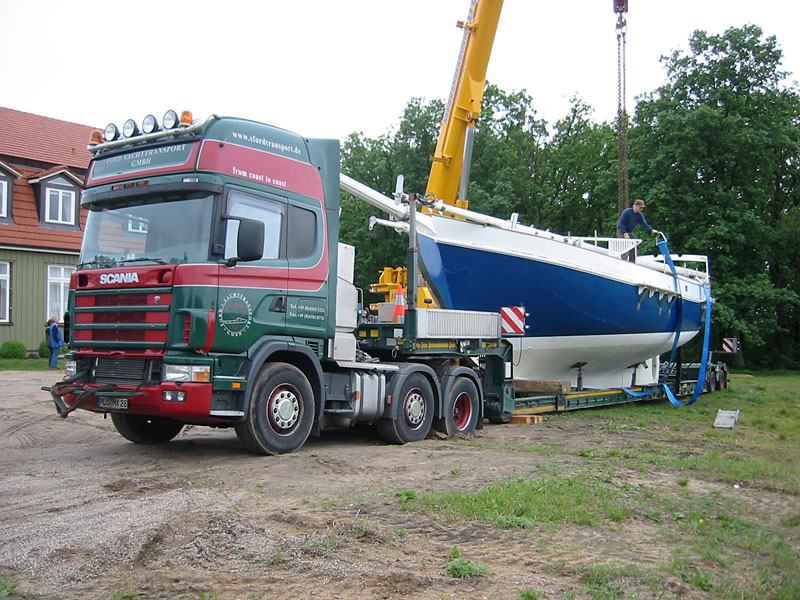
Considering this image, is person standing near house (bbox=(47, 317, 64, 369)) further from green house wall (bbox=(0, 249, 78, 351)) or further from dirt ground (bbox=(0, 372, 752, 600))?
dirt ground (bbox=(0, 372, 752, 600))

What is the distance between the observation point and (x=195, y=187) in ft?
24.6

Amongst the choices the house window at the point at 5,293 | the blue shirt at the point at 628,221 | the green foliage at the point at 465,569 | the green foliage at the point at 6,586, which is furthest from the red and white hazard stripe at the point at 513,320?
the house window at the point at 5,293

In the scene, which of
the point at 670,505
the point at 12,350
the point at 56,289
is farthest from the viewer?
the point at 56,289

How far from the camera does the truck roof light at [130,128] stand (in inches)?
319

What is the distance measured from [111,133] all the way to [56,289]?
62.5 ft

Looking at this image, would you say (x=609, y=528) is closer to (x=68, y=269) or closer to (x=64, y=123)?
(x=68, y=269)

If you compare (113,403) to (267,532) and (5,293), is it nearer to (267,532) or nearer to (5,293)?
(267,532)

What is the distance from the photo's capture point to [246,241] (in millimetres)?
7547

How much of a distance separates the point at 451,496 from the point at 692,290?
13.1m

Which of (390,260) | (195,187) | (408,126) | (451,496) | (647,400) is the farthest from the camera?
(408,126)

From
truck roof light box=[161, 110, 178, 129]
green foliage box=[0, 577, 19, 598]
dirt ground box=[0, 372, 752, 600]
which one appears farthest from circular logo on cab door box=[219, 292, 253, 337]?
green foliage box=[0, 577, 19, 598]

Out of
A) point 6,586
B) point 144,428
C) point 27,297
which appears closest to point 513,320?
point 144,428

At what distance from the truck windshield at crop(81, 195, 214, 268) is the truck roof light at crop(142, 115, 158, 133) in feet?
2.59

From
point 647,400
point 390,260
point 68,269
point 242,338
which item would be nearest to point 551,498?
point 242,338
